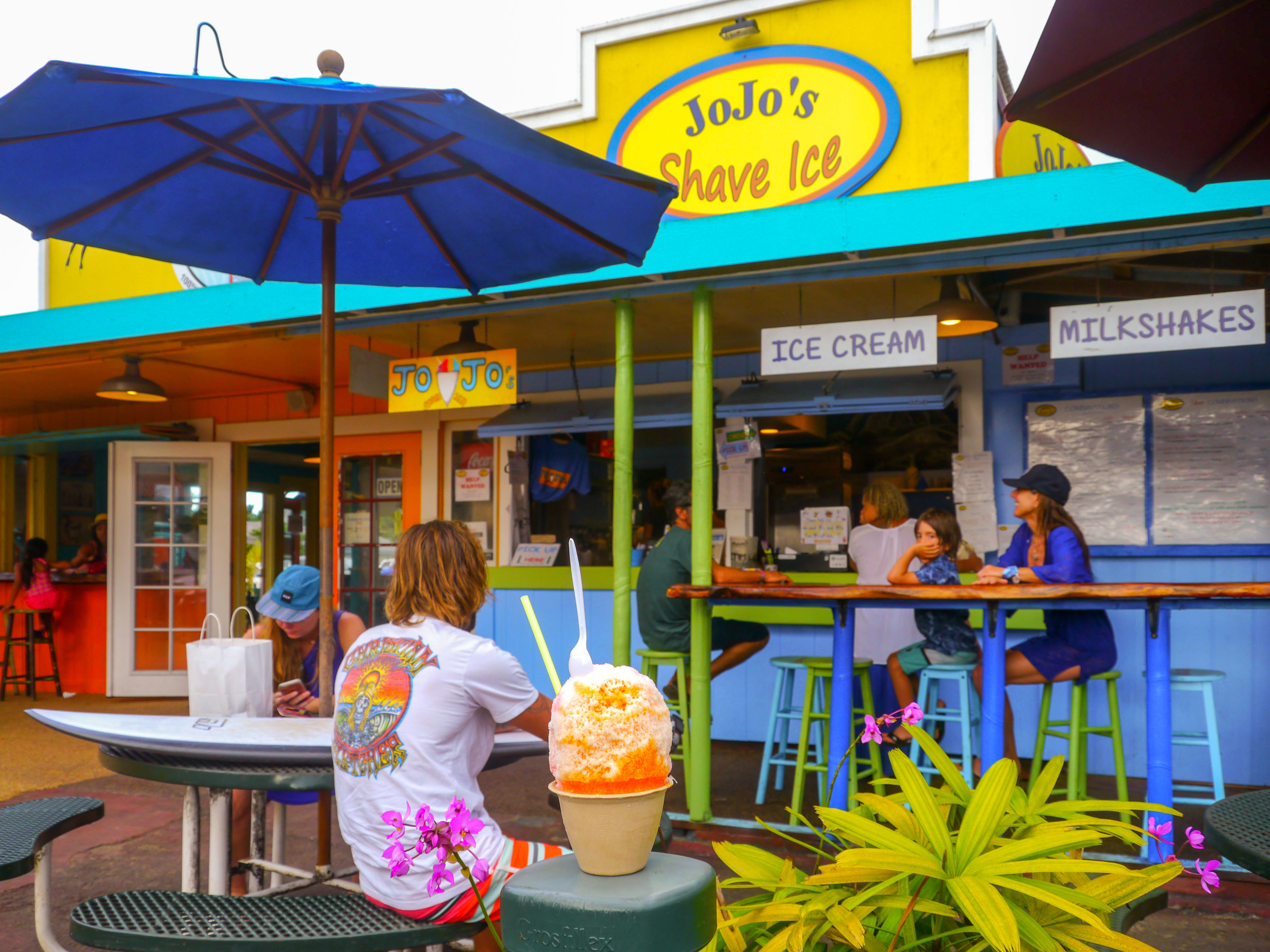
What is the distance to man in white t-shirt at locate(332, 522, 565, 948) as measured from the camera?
83.1 inches

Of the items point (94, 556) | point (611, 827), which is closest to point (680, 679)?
point (611, 827)

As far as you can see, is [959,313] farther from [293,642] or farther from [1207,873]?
[1207,873]

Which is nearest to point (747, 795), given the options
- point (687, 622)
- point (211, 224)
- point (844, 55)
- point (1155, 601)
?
point (687, 622)

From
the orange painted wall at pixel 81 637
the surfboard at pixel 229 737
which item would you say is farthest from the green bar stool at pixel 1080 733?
the orange painted wall at pixel 81 637

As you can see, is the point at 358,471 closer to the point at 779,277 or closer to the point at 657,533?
the point at 657,533

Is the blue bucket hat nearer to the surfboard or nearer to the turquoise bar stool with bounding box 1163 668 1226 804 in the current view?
the surfboard

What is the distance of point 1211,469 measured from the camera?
521cm

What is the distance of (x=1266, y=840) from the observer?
5.84 feet

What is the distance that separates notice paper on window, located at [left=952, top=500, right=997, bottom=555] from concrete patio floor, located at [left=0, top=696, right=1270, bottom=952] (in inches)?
A: 55.8

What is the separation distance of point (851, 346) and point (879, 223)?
0.52 metres

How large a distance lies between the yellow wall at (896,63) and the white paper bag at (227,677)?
4065 mm

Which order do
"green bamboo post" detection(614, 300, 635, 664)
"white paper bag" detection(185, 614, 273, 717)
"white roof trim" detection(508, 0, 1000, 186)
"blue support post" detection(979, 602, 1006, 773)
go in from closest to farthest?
"white paper bag" detection(185, 614, 273, 717) → "blue support post" detection(979, 602, 1006, 773) → "green bamboo post" detection(614, 300, 635, 664) → "white roof trim" detection(508, 0, 1000, 186)

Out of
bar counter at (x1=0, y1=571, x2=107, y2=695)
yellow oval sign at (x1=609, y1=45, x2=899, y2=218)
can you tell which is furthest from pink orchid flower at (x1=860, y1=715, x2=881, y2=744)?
bar counter at (x1=0, y1=571, x2=107, y2=695)

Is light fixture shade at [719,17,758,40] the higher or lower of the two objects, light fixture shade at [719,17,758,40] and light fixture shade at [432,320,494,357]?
the higher
